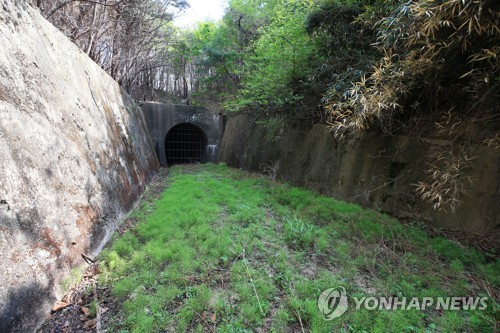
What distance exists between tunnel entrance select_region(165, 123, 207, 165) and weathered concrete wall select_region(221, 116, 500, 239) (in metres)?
5.49

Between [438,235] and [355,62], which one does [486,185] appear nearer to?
[438,235]

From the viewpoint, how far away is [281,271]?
2.46 meters

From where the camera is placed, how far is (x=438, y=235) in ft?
9.67

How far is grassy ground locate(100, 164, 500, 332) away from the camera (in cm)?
183

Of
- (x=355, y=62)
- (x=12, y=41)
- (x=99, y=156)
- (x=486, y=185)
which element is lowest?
(x=99, y=156)

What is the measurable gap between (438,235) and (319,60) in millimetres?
3810

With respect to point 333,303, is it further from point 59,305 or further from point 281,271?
point 59,305

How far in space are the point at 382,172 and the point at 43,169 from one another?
4.28 meters

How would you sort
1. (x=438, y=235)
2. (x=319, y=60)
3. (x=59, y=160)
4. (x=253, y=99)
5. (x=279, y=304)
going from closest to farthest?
(x=279, y=304)
(x=59, y=160)
(x=438, y=235)
(x=319, y=60)
(x=253, y=99)

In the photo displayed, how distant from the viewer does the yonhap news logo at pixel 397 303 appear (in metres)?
1.94

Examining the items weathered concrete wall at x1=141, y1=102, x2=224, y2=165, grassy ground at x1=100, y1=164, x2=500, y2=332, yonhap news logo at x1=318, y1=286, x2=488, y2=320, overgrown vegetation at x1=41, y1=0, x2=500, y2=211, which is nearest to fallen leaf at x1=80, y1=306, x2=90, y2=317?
grassy ground at x1=100, y1=164, x2=500, y2=332

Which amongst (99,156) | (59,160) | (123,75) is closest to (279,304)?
(59,160)

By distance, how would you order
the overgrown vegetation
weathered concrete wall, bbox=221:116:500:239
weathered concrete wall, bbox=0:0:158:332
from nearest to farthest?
weathered concrete wall, bbox=0:0:158:332, the overgrown vegetation, weathered concrete wall, bbox=221:116:500:239

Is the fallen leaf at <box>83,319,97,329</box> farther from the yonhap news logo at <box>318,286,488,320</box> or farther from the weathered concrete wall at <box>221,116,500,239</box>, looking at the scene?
the weathered concrete wall at <box>221,116,500,239</box>
